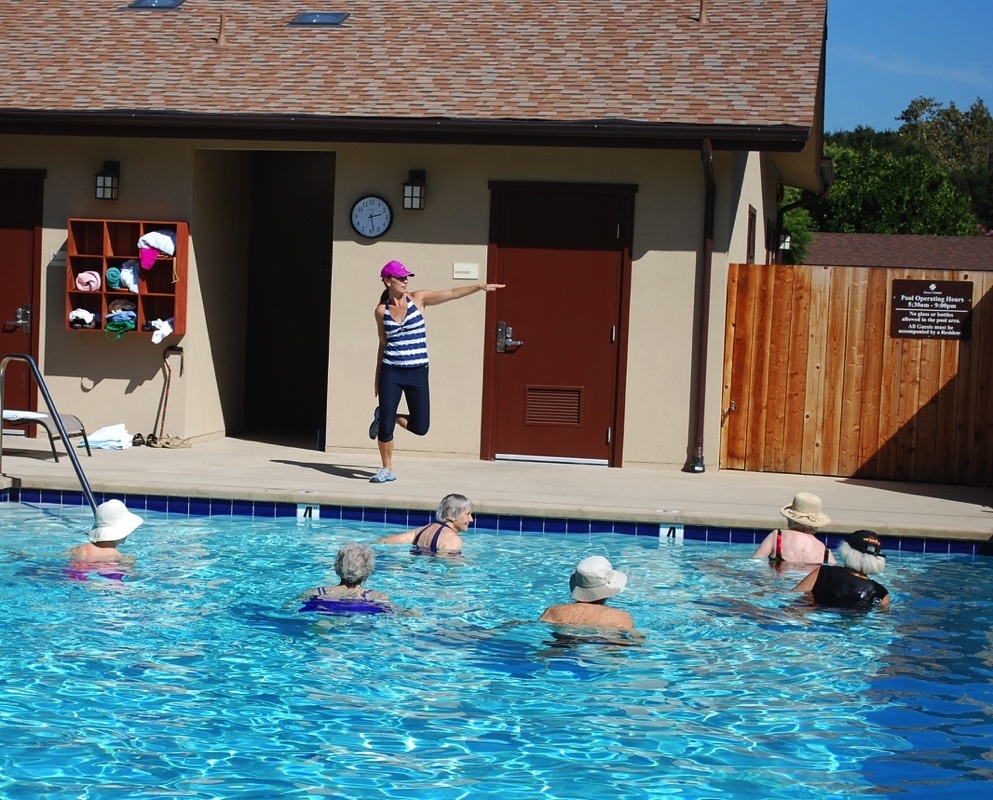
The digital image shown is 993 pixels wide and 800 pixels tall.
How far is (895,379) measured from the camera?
39.2ft

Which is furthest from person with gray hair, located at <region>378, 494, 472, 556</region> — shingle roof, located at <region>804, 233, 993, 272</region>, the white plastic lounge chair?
shingle roof, located at <region>804, 233, 993, 272</region>

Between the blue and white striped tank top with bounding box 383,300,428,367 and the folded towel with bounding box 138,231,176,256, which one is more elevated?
the folded towel with bounding box 138,231,176,256

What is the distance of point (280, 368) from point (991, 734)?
10539mm

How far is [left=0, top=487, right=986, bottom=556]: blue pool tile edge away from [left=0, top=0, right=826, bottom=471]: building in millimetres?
2697

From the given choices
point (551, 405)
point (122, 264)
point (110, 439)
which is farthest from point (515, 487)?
point (122, 264)

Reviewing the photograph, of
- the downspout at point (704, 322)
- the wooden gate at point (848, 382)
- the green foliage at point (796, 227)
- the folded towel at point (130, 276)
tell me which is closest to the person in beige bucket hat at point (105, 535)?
the folded towel at point (130, 276)

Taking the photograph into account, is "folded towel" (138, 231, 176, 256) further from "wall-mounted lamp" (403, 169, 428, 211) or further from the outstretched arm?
the outstretched arm

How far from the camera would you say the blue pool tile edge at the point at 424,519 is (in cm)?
917

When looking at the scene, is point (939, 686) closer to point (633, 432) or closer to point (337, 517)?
point (337, 517)

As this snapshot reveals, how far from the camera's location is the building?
11.9 meters

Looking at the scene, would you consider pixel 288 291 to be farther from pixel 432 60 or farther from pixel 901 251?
pixel 901 251

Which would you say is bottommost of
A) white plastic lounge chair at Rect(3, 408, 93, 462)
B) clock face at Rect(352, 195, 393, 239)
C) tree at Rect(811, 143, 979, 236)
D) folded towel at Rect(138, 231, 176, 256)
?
white plastic lounge chair at Rect(3, 408, 93, 462)

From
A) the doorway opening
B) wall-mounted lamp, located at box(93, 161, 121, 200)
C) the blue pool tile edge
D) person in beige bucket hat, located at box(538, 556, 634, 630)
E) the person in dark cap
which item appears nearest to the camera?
person in beige bucket hat, located at box(538, 556, 634, 630)

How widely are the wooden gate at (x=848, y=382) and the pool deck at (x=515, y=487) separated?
30 cm
